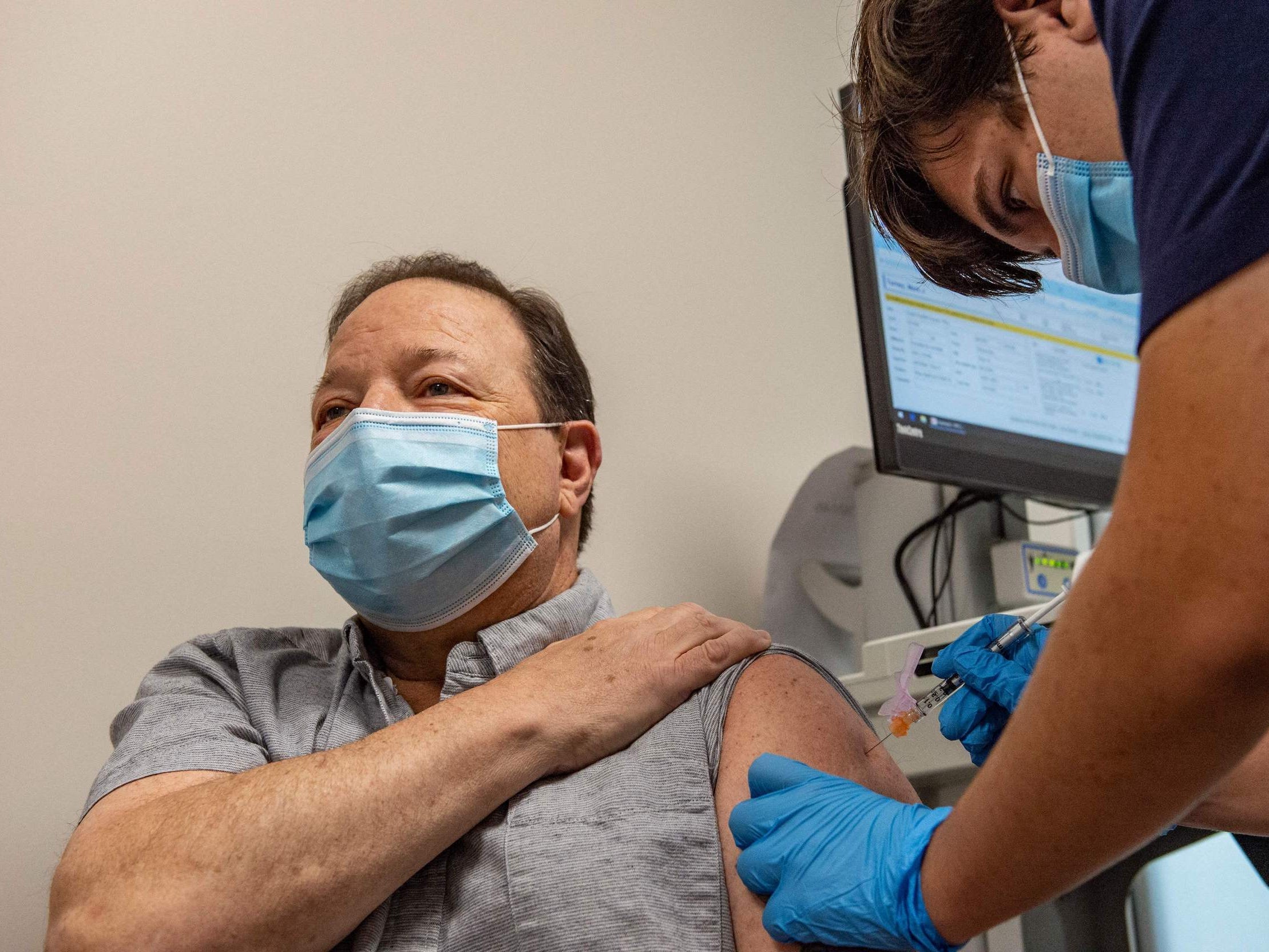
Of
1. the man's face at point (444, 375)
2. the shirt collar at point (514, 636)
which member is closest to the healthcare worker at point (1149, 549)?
the shirt collar at point (514, 636)

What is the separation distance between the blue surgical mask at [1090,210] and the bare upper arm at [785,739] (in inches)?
18.9

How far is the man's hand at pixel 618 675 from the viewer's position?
115cm

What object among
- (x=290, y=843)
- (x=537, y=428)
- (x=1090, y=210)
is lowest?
(x=290, y=843)

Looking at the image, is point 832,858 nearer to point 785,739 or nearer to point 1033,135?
point 785,739

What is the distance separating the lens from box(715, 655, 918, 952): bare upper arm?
1071 mm

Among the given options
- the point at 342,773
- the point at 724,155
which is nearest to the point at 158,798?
the point at 342,773

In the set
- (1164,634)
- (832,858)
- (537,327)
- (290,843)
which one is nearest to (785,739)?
(832,858)

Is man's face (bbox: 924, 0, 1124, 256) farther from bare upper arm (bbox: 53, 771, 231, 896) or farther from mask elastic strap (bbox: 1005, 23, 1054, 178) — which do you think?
bare upper arm (bbox: 53, 771, 231, 896)

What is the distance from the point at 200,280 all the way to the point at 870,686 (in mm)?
1139

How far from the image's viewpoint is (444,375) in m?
1.39

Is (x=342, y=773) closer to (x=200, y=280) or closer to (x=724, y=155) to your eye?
(x=200, y=280)

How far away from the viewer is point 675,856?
1.06m

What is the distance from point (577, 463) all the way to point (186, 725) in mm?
572

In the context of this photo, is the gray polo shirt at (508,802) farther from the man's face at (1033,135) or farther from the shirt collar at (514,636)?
the man's face at (1033,135)
